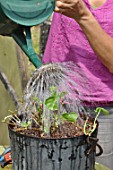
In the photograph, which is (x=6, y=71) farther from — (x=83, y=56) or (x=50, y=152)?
(x=50, y=152)

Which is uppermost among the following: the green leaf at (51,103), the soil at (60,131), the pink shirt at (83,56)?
the pink shirt at (83,56)

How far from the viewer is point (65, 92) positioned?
1.32 metres

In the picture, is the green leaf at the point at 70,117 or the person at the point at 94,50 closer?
the green leaf at the point at 70,117

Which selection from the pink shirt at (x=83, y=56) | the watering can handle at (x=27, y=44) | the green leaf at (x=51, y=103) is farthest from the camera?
the pink shirt at (x=83, y=56)

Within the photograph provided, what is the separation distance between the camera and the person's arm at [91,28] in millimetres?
1434

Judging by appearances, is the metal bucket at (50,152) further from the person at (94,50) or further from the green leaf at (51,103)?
the person at (94,50)

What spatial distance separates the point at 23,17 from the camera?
1316mm

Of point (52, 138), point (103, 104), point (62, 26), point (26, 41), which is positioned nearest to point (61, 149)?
point (52, 138)

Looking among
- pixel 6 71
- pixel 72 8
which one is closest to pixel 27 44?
pixel 72 8

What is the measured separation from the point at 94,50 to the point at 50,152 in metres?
0.50

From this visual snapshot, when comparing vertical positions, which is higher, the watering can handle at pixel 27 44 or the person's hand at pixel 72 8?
the person's hand at pixel 72 8

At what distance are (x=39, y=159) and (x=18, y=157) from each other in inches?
3.3

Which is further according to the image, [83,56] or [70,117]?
[83,56]

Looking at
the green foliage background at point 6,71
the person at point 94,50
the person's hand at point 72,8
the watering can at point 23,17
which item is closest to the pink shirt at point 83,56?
the person at point 94,50
